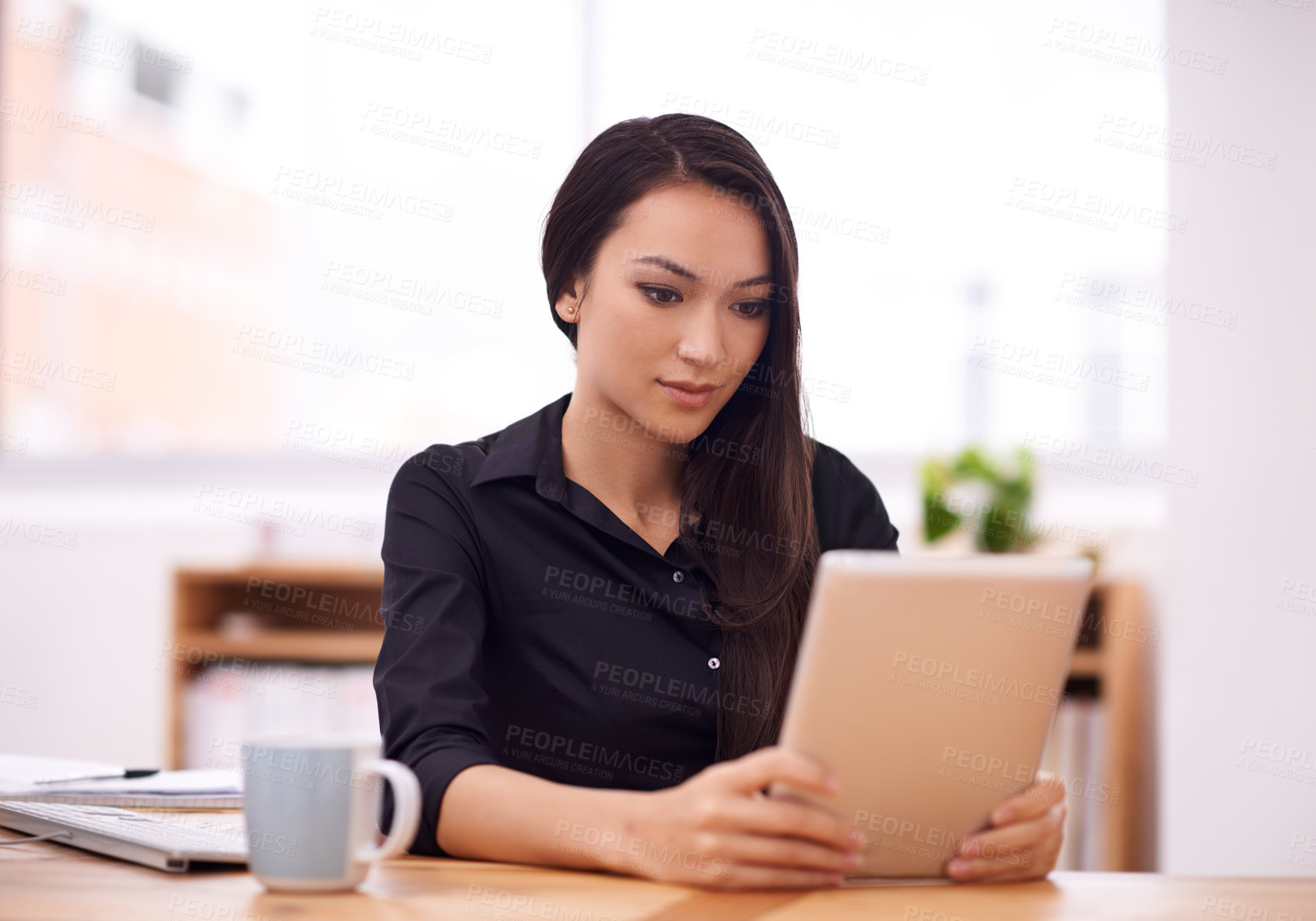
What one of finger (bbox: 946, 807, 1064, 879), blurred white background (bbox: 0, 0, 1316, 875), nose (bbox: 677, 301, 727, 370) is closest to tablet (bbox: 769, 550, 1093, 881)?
finger (bbox: 946, 807, 1064, 879)

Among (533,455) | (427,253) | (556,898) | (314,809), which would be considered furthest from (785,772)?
(427,253)

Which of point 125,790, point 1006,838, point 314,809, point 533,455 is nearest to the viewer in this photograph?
point 314,809

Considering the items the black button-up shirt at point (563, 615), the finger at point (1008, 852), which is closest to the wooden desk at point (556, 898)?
the finger at point (1008, 852)

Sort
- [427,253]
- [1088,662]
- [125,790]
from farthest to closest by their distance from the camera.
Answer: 1. [427,253]
2. [1088,662]
3. [125,790]

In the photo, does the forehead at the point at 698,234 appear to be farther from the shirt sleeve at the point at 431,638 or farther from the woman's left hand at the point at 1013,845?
the woman's left hand at the point at 1013,845

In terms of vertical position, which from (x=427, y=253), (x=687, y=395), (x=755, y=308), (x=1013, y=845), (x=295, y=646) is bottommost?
(x=295, y=646)

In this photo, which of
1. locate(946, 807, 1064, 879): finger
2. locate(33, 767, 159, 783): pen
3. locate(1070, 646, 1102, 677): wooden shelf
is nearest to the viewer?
locate(946, 807, 1064, 879): finger

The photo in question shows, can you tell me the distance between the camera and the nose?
145 cm

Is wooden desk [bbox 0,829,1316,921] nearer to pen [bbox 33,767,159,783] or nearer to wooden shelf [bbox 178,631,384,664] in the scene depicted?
pen [bbox 33,767,159,783]

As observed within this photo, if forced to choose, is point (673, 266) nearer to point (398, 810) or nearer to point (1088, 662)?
point (398, 810)

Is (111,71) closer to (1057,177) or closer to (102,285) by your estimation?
(102,285)

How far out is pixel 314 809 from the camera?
89cm

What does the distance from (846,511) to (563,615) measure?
434 millimetres

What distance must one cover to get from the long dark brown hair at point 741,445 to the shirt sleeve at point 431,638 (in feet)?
0.98
